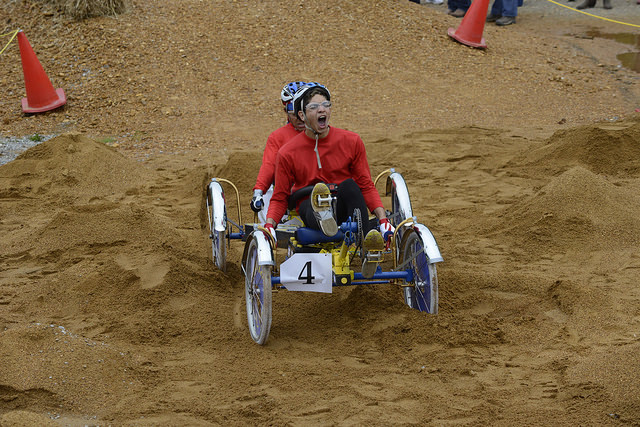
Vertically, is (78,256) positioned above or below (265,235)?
below

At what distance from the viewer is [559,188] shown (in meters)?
7.40

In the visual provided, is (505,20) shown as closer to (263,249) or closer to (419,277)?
(419,277)

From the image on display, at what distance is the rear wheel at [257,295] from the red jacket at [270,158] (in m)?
0.95

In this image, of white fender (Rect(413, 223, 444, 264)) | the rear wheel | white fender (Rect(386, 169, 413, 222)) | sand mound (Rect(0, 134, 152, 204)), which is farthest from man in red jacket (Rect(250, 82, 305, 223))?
sand mound (Rect(0, 134, 152, 204))

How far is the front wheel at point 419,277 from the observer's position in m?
5.14

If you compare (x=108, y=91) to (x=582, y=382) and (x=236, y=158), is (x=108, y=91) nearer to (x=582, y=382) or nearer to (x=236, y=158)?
(x=236, y=158)

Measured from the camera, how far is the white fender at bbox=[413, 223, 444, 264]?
5051 millimetres

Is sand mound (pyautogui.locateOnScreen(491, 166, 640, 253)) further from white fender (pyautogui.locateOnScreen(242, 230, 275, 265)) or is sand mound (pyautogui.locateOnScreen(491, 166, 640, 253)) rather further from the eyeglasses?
white fender (pyautogui.locateOnScreen(242, 230, 275, 265))

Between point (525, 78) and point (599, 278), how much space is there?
836 centimetres

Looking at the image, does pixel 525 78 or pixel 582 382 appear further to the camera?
pixel 525 78

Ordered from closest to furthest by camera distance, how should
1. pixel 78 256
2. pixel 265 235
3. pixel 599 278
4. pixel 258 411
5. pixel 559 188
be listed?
pixel 258 411
pixel 265 235
pixel 599 278
pixel 78 256
pixel 559 188

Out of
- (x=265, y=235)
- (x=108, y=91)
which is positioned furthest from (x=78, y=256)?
(x=108, y=91)

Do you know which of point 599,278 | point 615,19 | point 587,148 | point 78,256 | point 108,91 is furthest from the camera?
point 615,19

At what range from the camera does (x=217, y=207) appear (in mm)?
6641
